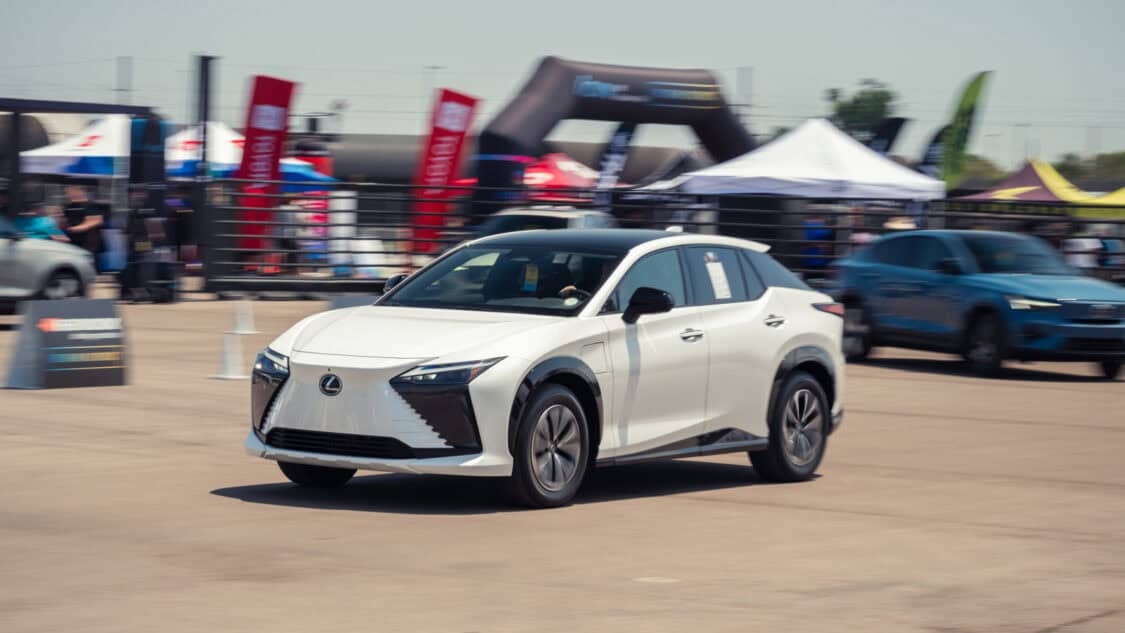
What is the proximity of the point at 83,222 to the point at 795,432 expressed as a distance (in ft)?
68.5

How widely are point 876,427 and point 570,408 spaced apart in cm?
565

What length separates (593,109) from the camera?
32.9 m

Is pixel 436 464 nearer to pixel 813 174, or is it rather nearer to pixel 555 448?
pixel 555 448

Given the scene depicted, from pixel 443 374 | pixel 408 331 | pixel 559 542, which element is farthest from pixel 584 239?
pixel 559 542

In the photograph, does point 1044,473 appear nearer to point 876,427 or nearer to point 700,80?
point 876,427

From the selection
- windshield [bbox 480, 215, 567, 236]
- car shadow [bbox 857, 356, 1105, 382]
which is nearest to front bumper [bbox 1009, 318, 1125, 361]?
car shadow [bbox 857, 356, 1105, 382]

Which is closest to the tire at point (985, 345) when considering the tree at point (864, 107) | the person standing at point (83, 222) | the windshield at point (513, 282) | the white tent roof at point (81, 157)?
the windshield at point (513, 282)

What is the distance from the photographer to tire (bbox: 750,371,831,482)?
34.5 ft

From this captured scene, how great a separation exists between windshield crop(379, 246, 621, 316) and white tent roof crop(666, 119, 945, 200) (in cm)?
2044

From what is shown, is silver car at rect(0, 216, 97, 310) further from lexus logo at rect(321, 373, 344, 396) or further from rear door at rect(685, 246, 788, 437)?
lexus logo at rect(321, 373, 344, 396)

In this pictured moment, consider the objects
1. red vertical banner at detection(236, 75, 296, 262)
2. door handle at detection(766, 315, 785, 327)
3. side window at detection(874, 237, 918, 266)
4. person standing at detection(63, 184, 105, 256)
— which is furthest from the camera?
red vertical banner at detection(236, 75, 296, 262)

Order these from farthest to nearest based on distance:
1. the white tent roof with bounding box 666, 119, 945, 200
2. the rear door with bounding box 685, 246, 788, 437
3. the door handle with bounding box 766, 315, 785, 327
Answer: the white tent roof with bounding box 666, 119, 945, 200
the door handle with bounding box 766, 315, 785, 327
the rear door with bounding box 685, 246, 788, 437

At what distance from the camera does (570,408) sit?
8.98m

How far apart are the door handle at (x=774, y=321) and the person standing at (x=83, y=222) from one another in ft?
66.9
